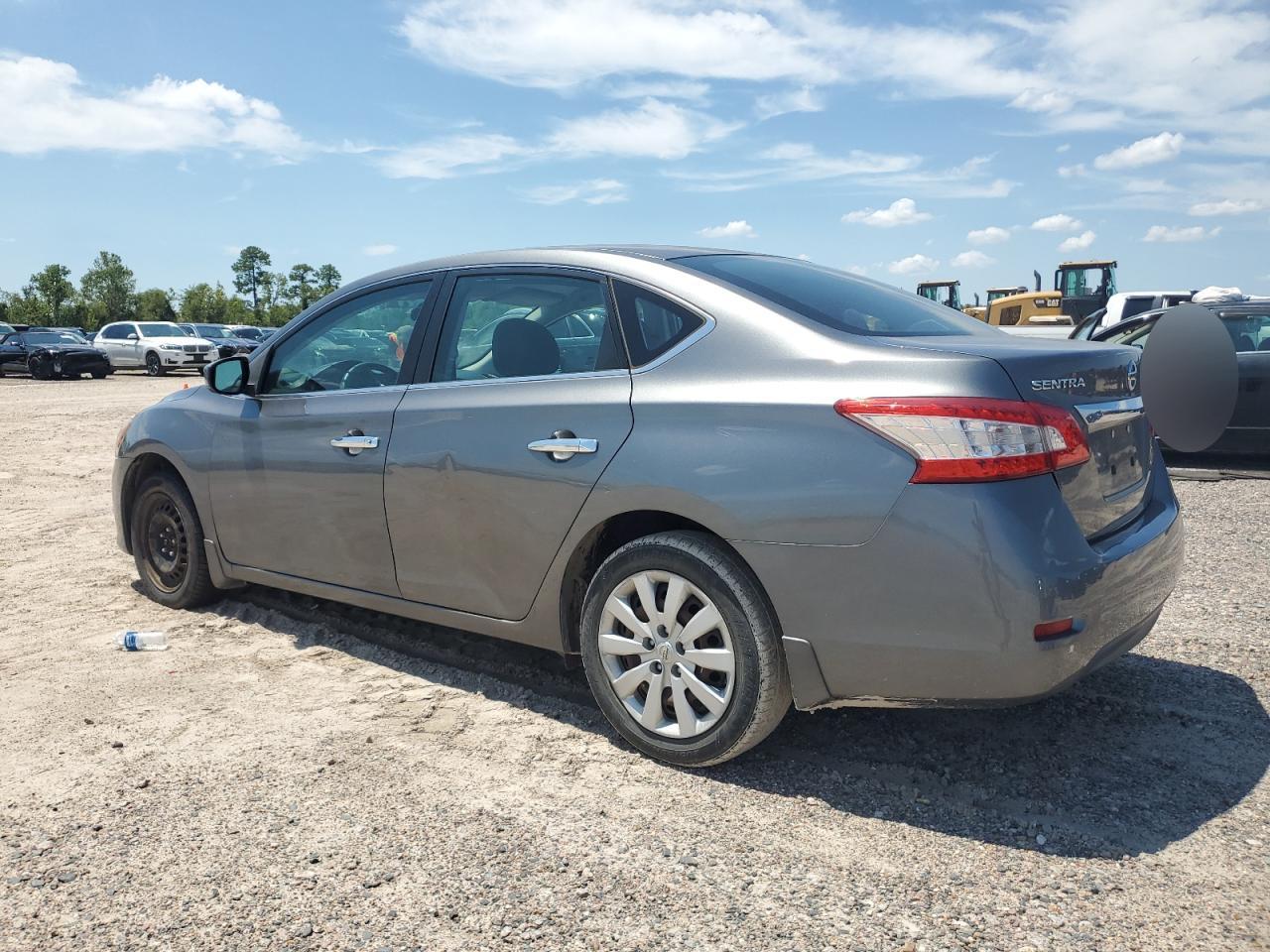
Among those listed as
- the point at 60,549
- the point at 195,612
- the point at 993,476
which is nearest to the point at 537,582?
the point at 993,476

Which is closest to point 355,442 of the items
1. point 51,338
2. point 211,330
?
point 51,338

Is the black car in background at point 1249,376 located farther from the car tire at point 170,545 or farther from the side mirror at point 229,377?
the car tire at point 170,545

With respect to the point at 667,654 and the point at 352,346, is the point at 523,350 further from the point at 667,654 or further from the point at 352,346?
the point at 667,654

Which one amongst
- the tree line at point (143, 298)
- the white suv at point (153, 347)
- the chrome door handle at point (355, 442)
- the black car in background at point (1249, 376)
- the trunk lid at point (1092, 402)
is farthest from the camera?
the tree line at point (143, 298)

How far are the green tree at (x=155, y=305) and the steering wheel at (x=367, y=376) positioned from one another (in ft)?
318

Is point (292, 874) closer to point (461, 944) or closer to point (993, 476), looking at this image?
point (461, 944)

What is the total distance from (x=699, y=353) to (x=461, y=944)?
180 cm

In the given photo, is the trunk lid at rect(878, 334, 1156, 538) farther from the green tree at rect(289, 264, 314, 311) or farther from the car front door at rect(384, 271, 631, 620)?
the green tree at rect(289, 264, 314, 311)

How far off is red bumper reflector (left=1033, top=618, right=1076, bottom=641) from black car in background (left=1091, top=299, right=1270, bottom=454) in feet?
24.7

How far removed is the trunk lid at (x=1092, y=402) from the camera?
2.82 m

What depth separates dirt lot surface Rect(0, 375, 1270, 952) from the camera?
96.3 inches

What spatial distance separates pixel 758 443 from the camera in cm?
294

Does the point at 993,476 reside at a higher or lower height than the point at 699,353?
lower

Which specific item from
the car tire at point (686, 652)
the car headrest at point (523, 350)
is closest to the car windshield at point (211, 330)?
the car headrest at point (523, 350)
